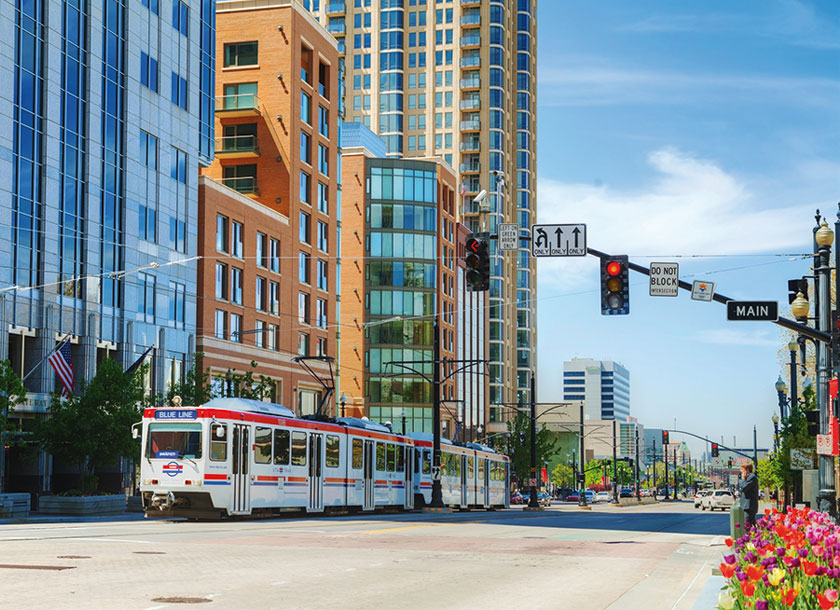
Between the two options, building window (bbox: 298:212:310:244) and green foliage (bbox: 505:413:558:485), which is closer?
building window (bbox: 298:212:310:244)

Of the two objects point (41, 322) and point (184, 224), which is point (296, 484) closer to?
point (41, 322)

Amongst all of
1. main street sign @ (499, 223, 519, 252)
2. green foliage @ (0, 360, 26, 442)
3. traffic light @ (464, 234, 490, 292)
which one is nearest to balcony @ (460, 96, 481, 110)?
green foliage @ (0, 360, 26, 442)

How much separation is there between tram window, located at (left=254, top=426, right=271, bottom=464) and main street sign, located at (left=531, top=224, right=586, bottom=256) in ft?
41.6

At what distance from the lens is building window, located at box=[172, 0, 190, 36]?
2589 inches

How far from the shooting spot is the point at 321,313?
8481 centimetres

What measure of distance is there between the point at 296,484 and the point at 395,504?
11186 millimetres

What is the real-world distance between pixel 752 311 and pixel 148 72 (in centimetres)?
4647

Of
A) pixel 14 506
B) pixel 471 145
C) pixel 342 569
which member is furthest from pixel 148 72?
pixel 471 145

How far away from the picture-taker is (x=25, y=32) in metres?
51.1

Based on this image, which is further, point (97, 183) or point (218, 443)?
point (97, 183)

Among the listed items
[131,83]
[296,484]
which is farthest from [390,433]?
[131,83]

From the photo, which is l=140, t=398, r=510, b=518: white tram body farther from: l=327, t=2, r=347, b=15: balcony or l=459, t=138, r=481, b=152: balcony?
l=327, t=2, r=347, b=15: balcony

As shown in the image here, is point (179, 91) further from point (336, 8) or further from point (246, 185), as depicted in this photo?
point (336, 8)

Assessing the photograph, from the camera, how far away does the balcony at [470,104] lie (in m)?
149
